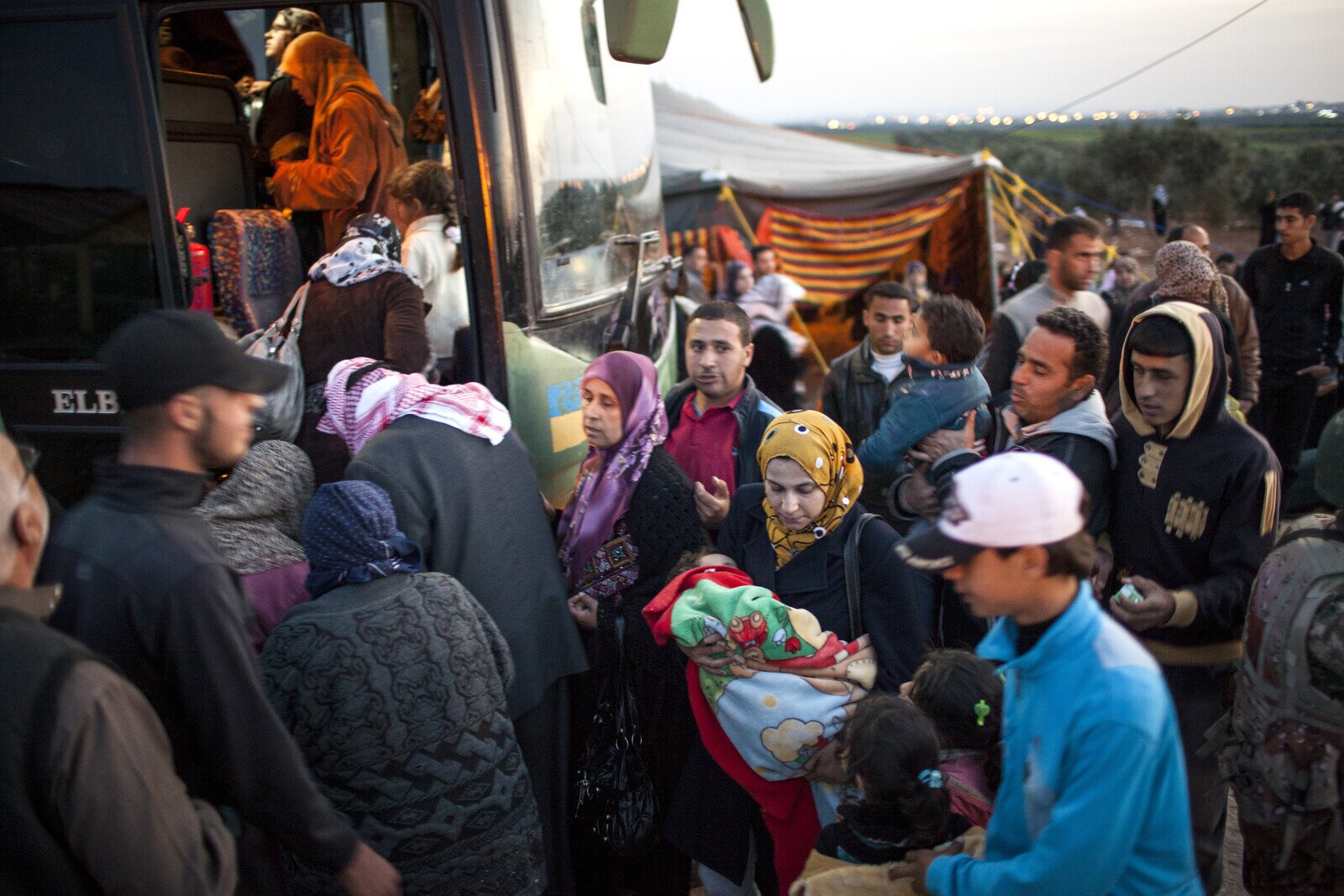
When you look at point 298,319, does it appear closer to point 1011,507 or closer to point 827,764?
point 827,764

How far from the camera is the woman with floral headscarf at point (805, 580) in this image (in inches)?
103

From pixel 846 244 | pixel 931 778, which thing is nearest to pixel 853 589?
pixel 931 778

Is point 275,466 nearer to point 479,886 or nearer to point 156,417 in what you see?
point 156,417

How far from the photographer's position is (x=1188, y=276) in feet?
15.0

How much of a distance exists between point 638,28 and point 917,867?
2.26 m

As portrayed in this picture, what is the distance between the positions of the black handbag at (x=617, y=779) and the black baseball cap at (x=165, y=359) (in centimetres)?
158

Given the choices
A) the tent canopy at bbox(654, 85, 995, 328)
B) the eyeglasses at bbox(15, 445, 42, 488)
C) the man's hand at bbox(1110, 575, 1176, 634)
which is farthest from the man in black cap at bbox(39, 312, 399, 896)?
the tent canopy at bbox(654, 85, 995, 328)

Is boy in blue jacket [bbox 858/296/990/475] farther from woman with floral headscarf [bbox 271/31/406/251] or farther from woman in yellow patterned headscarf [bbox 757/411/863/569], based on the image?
woman with floral headscarf [bbox 271/31/406/251]

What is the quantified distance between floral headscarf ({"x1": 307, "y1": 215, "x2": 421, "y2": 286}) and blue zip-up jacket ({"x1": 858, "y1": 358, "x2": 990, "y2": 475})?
179 cm

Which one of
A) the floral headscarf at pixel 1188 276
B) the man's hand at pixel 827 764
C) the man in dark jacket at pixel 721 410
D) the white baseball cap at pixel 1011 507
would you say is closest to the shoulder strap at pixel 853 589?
the man's hand at pixel 827 764

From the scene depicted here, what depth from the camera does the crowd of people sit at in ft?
5.22

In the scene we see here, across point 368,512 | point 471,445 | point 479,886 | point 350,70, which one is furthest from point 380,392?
point 350,70

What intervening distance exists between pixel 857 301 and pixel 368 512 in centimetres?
969

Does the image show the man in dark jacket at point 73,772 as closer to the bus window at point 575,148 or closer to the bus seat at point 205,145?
the bus window at point 575,148
